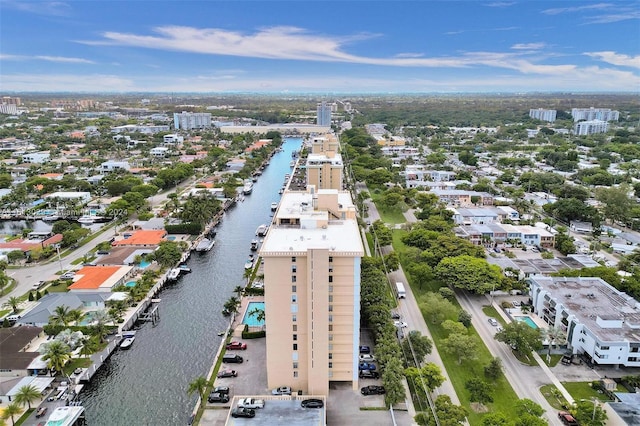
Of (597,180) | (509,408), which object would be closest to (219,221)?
(509,408)

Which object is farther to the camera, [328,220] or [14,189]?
[14,189]

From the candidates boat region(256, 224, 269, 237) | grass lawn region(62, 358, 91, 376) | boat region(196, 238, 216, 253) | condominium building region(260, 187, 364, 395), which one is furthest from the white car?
boat region(256, 224, 269, 237)

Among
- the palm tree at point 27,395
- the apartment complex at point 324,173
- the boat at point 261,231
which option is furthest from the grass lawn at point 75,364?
the apartment complex at point 324,173

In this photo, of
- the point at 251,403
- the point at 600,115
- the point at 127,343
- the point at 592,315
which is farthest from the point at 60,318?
the point at 600,115

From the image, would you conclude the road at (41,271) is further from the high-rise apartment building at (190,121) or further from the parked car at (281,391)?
the high-rise apartment building at (190,121)

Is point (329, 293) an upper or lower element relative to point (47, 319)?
upper

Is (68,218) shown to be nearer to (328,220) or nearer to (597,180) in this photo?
(328,220)
